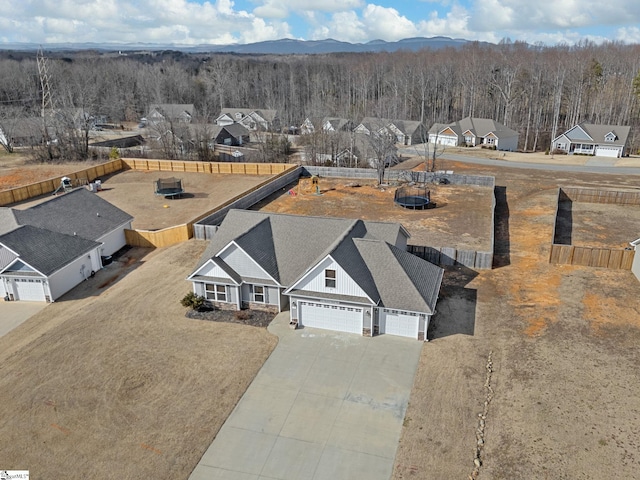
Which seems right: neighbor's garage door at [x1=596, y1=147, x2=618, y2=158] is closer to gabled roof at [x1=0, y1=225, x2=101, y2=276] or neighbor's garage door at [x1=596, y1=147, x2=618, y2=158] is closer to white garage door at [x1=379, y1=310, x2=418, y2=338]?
white garage door at [x1=379, y1=310, x2=418, y2=338]

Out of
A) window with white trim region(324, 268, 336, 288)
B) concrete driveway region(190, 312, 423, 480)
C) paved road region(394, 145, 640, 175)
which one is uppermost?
window with white trim region(324, 268, 336, 288)

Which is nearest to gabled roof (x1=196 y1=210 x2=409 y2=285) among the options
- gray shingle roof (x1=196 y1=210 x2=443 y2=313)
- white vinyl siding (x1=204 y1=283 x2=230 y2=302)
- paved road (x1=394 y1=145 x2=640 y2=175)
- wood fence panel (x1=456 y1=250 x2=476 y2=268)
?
gray shingle roof (x1=196 y1=210 x2=443 y2=313)

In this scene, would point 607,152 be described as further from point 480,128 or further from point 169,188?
point 169,188

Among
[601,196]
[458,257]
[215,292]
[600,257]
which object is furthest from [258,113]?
[600,257]

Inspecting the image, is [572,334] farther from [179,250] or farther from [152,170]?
[152,170]

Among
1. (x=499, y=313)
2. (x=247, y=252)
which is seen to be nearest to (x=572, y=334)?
(x=499, y=313)
